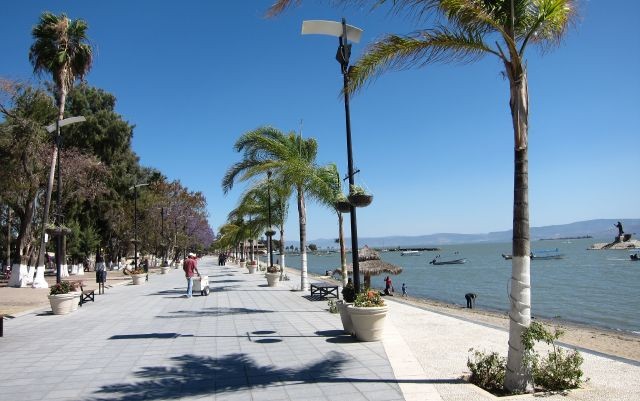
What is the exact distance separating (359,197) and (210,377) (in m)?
4.35

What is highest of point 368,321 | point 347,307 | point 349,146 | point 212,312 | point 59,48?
point 59,48

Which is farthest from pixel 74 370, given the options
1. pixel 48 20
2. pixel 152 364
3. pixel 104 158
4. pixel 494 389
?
pixel 104 158

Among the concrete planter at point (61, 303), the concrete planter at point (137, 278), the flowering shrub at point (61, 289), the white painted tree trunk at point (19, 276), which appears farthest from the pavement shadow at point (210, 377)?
the white painted tree trunk at point (19, 276)

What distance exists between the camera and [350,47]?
9.56 m

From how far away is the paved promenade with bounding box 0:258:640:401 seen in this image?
581cm

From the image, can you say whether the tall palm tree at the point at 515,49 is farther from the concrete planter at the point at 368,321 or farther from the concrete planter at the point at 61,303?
the concrete planter at the point at 61,303

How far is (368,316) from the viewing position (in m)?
8.48

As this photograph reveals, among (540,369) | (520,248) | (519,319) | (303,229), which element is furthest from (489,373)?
(303,229)

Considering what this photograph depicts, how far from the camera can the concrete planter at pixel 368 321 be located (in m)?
8.46

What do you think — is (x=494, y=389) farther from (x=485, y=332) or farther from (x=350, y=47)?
(x=350, y=47)

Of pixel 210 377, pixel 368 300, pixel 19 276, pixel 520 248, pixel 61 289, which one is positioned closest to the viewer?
pixel 520 248

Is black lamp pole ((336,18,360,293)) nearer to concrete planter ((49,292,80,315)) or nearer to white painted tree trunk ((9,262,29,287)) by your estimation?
concrete planter ((49,292,80,315))

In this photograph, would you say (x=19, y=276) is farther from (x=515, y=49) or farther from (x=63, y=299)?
(x=515, y=49)

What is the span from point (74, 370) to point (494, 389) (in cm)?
586
